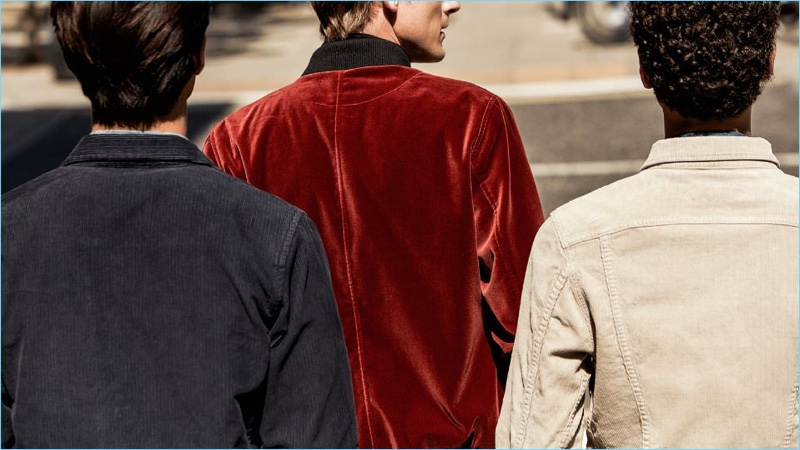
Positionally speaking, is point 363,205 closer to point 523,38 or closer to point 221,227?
point 221,227

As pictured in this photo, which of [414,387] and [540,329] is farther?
[414,387]

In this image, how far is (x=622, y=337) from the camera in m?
1.90

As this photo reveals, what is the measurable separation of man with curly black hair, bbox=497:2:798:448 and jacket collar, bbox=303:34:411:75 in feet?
2.29

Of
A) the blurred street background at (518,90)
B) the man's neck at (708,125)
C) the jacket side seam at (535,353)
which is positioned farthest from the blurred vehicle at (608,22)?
the jacket side seam at (535,353)

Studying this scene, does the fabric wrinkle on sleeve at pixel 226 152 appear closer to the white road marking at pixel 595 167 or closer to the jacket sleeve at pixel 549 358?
the jacket sleeve at pixel 549 358

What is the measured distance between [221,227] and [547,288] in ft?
2.12

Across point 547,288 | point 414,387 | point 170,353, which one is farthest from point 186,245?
point 414,387

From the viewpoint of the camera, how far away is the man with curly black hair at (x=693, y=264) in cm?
185

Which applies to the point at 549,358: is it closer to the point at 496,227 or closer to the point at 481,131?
the point at 496,227

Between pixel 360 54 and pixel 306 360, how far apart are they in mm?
959

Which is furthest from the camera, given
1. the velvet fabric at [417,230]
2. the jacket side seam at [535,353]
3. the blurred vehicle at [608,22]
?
the blurred vehicle at [608,22]

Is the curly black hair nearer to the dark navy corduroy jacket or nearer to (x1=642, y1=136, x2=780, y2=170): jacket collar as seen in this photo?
(x1=642, y1=136, x2=780, y2=170): jacket collar

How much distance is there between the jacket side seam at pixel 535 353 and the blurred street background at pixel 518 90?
5934 millimetres

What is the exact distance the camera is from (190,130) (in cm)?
1100
